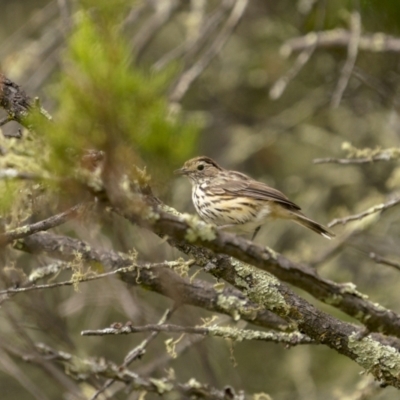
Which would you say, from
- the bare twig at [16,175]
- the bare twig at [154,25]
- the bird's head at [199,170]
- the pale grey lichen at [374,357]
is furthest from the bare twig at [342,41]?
the bare twig at [16,175]

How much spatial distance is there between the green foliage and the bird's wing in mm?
3758

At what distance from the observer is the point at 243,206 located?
5875mm

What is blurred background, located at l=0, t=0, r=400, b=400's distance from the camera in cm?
648

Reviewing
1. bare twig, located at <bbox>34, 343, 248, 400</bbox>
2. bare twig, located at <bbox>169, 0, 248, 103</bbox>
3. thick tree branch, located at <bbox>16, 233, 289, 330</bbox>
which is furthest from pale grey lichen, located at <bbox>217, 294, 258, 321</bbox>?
bare twig, located at <bbox>169, 0, 248, 103</bbox>

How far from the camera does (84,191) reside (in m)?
2.24

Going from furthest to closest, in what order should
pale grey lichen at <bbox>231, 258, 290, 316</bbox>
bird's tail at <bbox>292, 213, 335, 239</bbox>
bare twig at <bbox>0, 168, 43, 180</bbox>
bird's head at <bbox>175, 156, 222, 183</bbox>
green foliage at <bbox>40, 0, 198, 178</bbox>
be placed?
bird's head at <bbox>175, 156, 222, 183</bbox>, bird's tail at <bbox>292, 213, 335, 239</bbox>, pale grey lichen at <bbox>231, 258, 290, 316</bbox>, bare twig at <bbox>0, 168, 43, 180</bbox>, green foliage at <bbox>40, 0, 198, 178</bbox>

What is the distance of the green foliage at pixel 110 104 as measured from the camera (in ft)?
6.54

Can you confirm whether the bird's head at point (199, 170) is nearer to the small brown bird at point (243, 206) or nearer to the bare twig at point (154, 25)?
the small brown bird at point (243, 206)

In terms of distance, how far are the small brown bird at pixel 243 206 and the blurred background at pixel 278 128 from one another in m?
0.45

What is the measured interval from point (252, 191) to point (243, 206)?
18 cm

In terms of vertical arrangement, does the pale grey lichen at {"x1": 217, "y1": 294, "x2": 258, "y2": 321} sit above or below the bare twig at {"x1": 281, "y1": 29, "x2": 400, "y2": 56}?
below

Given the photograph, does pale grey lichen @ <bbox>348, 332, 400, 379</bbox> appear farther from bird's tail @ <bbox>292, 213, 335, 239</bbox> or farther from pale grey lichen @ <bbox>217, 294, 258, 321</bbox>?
bird's tail @ <bbox>292, 213, 335, 239</bbox>

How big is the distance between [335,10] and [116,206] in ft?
18.8

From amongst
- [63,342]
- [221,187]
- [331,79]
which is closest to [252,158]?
[331,79]
